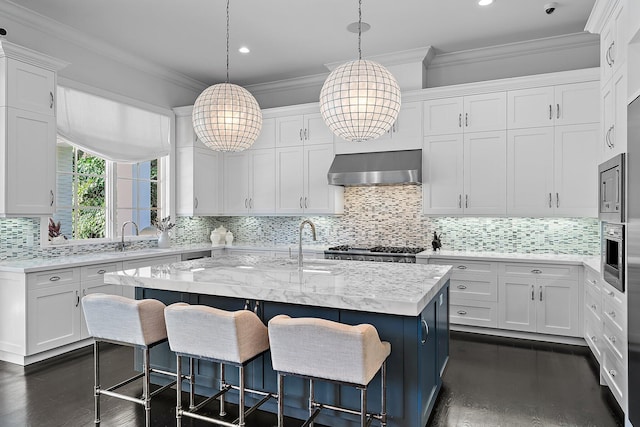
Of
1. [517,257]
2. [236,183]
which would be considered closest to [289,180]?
[236,183]

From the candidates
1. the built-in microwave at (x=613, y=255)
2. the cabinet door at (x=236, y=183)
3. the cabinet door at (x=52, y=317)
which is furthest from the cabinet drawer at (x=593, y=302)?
the cabinet door at (x=52, y=317)

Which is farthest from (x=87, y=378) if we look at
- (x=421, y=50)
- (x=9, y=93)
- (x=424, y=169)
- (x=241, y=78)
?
(x=421, y=50)

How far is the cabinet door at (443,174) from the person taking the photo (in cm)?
480

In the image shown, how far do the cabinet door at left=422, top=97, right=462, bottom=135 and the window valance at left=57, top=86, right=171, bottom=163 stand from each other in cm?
343

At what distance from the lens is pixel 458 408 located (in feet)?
9.45

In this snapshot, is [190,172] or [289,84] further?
[289,84]

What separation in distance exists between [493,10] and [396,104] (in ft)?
7.34

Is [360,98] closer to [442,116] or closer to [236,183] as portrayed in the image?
[442,116]

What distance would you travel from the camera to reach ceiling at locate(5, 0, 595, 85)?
398cm

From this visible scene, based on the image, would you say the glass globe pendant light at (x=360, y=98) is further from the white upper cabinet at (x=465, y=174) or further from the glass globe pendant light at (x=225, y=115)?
the white upper cabinet at (x=465, y=174)

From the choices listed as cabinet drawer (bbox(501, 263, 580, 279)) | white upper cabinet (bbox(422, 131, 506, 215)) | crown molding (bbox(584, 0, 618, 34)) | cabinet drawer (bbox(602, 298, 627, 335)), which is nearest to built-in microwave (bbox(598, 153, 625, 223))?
cabinet drawer (bbox(602, 298, 627, 335))

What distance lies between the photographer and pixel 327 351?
2008mm

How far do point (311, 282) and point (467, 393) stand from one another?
59.9 inches

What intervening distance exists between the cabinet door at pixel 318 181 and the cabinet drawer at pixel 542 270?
2.20m
